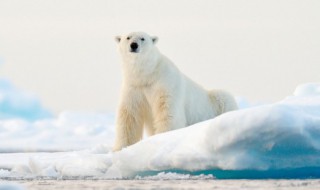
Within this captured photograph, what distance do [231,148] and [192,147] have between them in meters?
0.48

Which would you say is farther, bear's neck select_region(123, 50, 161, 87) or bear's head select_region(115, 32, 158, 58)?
bear's neck select_region(123, 50, 161, 87)

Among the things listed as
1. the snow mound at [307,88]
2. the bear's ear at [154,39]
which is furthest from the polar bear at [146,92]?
the snow mound at [307,88]

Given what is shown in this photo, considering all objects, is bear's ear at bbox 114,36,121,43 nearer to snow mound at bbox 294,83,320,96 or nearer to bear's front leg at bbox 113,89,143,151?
bear's front leg at bbox 113,89,143,151

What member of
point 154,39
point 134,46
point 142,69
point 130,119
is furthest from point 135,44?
point 130,119

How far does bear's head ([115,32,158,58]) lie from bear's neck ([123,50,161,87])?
0.07m

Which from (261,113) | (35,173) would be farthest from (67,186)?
(35,173)

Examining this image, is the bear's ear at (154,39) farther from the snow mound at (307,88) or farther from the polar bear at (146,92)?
the snow mound at (307,88)

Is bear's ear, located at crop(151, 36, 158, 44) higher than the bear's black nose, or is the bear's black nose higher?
bear's ear, located at crop(151, 36, 158, 44)

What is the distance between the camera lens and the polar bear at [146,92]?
33.6ft

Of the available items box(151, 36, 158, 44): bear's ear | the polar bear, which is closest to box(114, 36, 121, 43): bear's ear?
the polar bear

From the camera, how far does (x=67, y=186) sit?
591 centimetres

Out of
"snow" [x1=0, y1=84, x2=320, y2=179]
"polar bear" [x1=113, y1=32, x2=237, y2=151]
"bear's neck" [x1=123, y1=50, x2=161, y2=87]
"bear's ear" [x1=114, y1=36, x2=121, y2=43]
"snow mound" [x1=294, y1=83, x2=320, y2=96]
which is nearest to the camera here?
"snow" [x1=0, y1=84, x2=320, y2=179]

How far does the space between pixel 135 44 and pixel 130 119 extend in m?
1.12

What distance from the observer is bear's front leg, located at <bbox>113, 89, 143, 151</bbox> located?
412 inches
